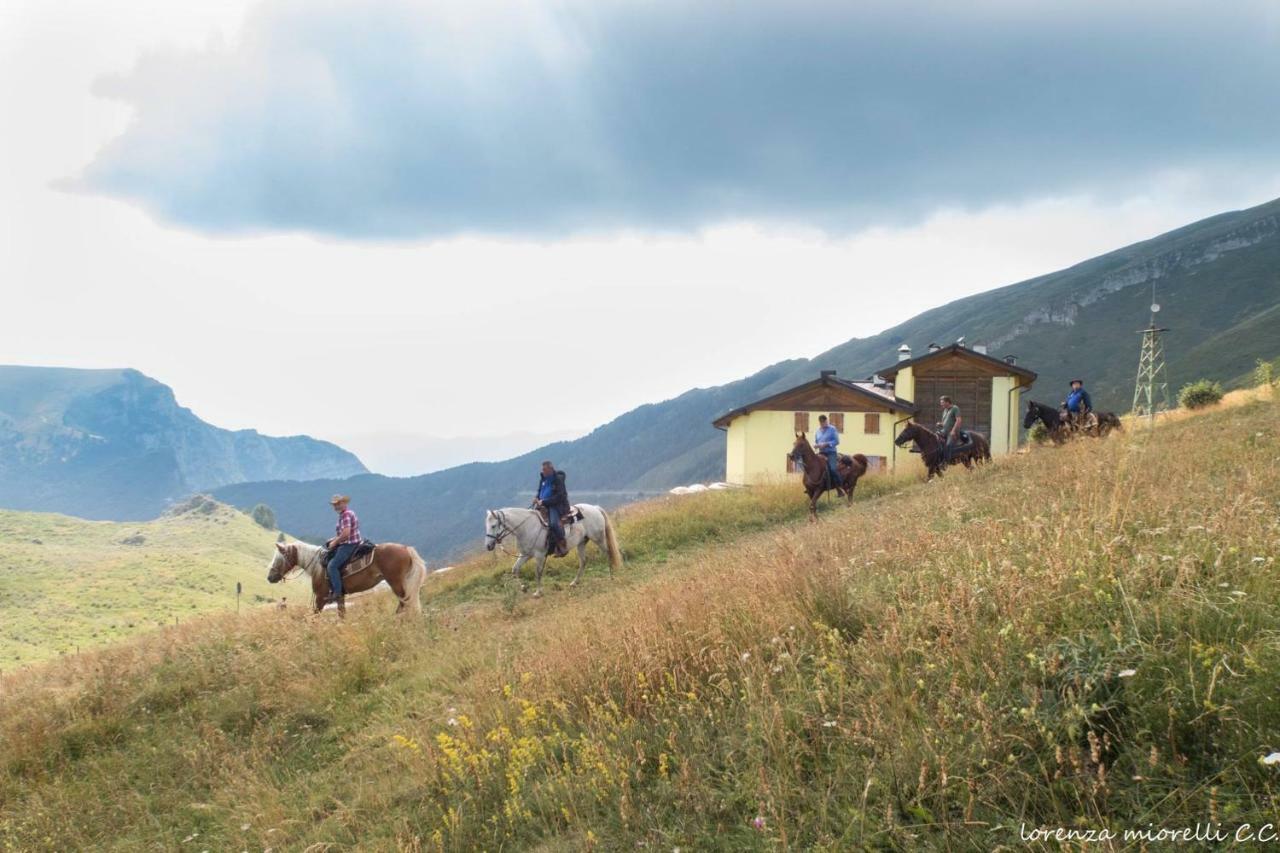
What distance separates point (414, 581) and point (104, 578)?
129 meters

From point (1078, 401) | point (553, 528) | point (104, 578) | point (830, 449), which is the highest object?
point (1078, 401)

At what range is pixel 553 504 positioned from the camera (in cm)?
1398

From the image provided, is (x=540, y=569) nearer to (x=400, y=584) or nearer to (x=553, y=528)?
(x=553, y=528)

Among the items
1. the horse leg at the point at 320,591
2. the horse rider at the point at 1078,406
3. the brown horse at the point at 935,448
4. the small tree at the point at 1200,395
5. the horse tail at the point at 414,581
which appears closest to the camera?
the horse leg at the point at 320,591

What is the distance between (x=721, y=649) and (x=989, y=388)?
36761 mm

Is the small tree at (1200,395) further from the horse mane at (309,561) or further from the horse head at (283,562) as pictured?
the horse head at (283,562)

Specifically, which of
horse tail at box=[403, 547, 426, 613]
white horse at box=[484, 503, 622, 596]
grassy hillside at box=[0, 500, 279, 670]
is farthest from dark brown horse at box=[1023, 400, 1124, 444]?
grassy hillside at box=[0, 500, 279, 670]

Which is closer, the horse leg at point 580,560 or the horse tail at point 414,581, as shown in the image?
the horse tail at point 414,581

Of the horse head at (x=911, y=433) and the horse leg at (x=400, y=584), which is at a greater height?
the horse head at (x=911, y=433)

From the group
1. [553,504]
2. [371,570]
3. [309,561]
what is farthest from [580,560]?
[309,561]

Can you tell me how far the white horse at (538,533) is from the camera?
531 inches

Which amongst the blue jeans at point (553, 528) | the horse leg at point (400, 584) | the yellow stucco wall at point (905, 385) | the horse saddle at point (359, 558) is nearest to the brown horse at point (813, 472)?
the blue jeans at point (553, 528)

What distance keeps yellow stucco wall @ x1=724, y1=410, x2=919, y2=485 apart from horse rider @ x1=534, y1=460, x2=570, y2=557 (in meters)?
22.5

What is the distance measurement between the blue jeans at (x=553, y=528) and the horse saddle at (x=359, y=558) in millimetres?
3468
